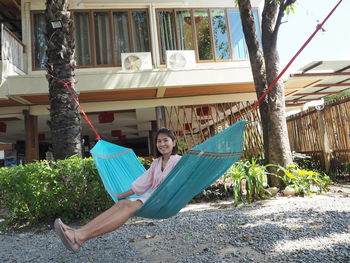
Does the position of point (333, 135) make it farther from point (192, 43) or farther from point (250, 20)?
point (192, 43)

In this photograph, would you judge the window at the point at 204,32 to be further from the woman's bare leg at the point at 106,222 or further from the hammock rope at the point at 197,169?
the woman's bare leg at the point at 106,222

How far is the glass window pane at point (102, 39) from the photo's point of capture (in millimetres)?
6289

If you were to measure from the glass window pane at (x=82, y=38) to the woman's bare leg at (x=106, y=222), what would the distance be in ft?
16.0

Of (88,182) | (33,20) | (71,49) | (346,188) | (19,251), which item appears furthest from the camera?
(33,20)

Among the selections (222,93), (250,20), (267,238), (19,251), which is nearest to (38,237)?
(19,251)

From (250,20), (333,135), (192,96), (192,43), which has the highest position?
(192,43)

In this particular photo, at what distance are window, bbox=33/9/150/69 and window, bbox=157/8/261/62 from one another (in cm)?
45

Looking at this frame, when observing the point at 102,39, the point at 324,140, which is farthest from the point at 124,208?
the point at 102,39

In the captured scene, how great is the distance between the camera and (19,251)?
259cm

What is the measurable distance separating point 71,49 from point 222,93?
341 cm

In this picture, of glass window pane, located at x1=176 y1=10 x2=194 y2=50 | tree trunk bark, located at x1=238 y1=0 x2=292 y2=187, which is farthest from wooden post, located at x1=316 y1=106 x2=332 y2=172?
glass window pane, located at x1=176 y1=10 x2=194 y2=50

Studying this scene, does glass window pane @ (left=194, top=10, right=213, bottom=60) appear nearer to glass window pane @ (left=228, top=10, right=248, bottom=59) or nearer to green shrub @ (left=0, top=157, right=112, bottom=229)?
glass window pane @ (left=228, top=10, right=248, bottom=59)

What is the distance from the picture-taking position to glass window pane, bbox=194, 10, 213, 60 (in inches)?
255

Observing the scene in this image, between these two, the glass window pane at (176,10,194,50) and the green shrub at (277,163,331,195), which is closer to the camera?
the green shrub at (277,163,331,195)
